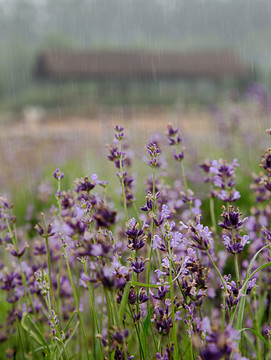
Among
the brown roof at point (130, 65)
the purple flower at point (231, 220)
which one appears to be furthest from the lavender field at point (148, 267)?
the brown roof at point (130, 65)

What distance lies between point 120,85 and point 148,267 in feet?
74.4

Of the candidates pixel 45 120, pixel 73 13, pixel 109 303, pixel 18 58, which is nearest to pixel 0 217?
pixel 109 303

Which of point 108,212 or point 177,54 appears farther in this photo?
point 177,54

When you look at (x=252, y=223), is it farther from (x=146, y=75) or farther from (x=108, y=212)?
(x=146, y=75)

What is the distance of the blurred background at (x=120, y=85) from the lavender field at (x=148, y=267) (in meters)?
1.22

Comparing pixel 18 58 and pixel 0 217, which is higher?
pixel 18 58

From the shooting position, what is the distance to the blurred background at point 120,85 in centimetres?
611

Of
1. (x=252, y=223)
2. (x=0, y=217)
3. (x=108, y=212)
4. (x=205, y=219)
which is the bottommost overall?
(x=205, y=219)

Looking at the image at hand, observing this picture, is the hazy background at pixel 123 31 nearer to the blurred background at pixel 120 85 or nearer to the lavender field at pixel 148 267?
the blurred background at pixel 120 85

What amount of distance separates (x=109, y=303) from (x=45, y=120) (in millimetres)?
17723

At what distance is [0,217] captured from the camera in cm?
156

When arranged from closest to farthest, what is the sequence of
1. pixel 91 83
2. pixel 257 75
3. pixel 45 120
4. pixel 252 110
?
pixel 252 110
pixel 45 120
pixel 91 83
pixel 257 75

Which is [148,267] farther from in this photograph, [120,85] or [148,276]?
[120,85]

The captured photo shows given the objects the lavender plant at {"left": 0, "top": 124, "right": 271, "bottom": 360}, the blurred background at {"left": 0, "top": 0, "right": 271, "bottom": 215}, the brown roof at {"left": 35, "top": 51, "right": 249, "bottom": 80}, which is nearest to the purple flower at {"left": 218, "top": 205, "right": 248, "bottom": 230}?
the lavender plant at {"left": 0, "top": 124, "right": 271, "bottom": 360}
